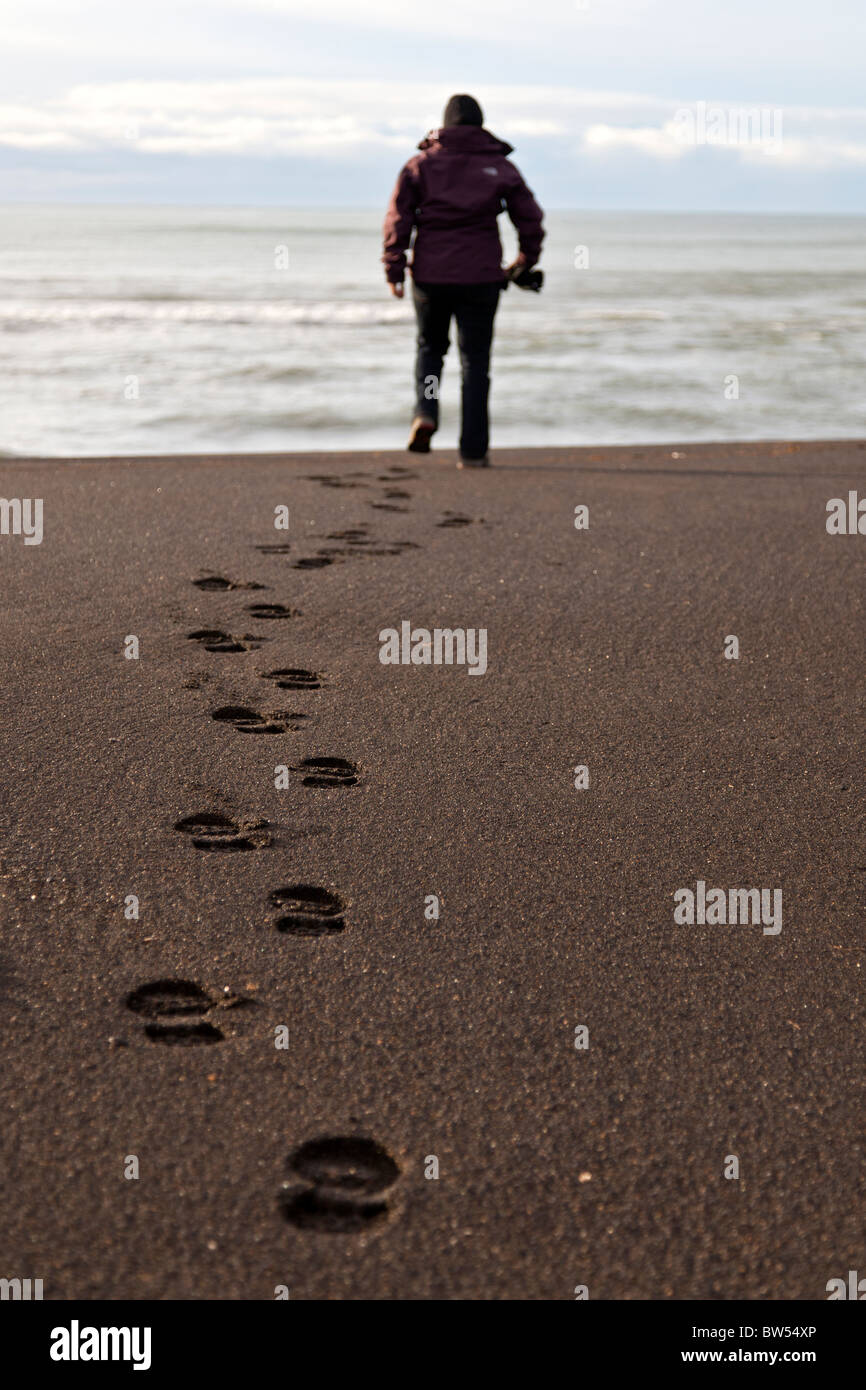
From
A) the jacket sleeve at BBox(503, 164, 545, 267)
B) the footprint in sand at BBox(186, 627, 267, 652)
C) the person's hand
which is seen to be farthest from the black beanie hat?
the footprint in sand at BBox(186, 627, 267, 652)

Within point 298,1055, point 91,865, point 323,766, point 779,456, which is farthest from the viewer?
point 779,456

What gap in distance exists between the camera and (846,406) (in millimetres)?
12141

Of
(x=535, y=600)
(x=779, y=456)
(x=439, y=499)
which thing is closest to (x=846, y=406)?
(x=779, y=456)

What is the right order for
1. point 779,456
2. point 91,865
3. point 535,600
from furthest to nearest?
1. point 779,456
2. point 535,600
3. point 91,865

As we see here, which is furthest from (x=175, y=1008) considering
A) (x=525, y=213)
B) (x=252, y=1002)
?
(x=525, y=213)

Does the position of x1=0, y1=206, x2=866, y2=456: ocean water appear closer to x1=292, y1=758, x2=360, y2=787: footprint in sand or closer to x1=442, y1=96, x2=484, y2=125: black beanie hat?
x1=442, y1=96, x2=484, y2=125: black beanie hat

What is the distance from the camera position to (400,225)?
6.99 meters

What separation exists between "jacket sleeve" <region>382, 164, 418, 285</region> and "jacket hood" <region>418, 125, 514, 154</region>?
9.3 inches

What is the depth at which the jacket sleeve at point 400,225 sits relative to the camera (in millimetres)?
Result: 6984

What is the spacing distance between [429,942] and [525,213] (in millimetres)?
5580
